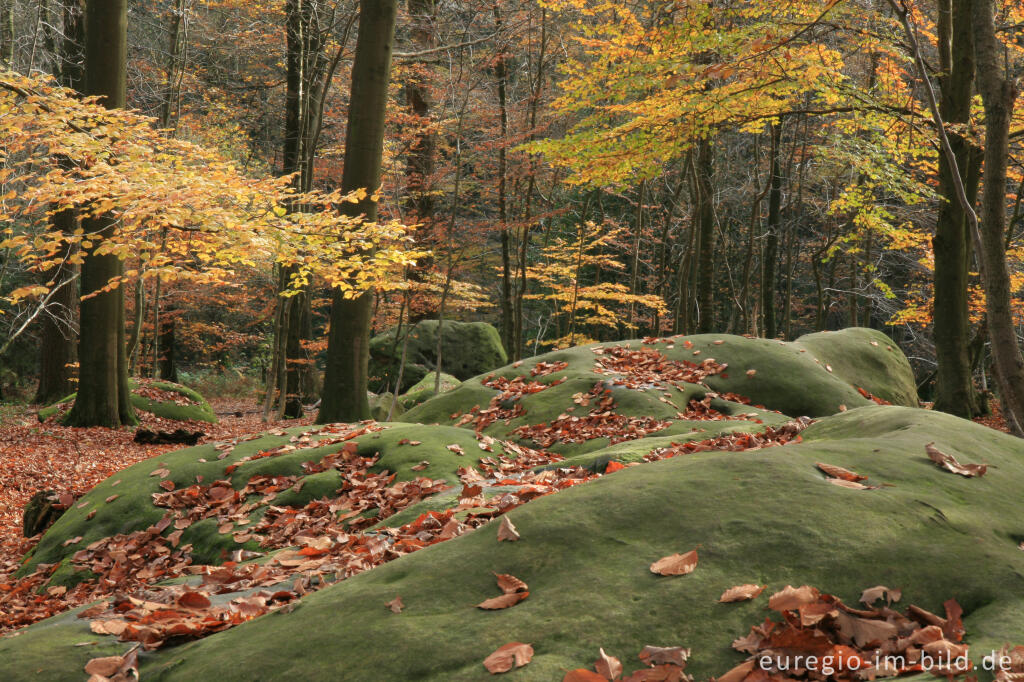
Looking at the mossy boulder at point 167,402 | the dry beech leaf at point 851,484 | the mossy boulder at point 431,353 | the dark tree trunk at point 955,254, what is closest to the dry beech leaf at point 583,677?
the dry beech leaf at point 851,484

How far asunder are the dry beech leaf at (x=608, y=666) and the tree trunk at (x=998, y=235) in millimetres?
5446

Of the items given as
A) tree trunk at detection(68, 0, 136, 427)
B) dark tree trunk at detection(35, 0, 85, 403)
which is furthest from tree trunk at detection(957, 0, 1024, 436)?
dark tree trunk at detection(35, 0, 85, 403)

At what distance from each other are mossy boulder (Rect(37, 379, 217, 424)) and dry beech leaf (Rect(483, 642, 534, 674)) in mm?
14240

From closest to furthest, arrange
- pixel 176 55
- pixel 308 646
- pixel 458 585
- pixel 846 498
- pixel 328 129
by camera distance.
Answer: pixel 308 646
pixel 458 585
pixel 846 498
pixel 176 55
pixel 328 129

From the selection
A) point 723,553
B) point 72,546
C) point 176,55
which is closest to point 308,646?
point 723,553

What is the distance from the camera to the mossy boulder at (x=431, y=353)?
1888cm

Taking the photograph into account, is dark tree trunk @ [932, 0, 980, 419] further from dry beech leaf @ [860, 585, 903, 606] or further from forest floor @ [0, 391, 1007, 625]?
dry beech leaf @ [860, 585, 903, 606]

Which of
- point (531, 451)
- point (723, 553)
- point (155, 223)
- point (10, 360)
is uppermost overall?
point (155, 223)

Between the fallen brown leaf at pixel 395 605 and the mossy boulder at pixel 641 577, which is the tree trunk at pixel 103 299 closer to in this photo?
the mossy boulder at pixel 641 577

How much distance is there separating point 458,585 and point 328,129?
62.0 ft

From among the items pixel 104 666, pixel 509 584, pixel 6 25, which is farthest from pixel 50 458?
pixel 6 25

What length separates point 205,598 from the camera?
10.7 ft

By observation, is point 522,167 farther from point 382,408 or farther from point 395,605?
point 395,605

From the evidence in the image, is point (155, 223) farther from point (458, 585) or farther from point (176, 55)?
point (176, 55)
